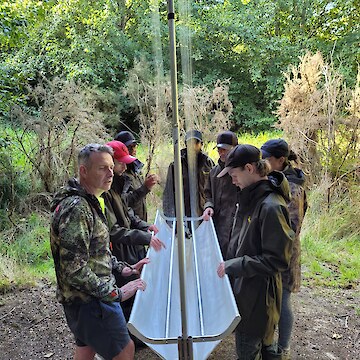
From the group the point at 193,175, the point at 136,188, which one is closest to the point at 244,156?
the point at 136,188

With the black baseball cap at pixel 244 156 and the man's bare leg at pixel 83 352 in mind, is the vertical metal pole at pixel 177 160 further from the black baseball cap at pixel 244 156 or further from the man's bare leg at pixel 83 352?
the man's bare leg at pixel 83 352

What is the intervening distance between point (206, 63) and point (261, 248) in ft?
23.8

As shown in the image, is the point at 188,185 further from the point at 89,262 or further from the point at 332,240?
the point at 332,240

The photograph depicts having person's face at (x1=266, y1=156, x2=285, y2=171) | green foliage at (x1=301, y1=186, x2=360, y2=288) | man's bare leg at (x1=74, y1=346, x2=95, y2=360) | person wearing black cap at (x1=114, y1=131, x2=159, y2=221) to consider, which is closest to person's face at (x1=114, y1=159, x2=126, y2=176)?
person wearing black cap at (x1=114, y1=131, x2=159, y2=221)

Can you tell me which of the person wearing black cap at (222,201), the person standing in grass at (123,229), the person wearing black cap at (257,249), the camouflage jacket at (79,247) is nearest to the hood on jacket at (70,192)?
the camouflage jacket at (79,247)

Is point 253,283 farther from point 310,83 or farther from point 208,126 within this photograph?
point 310,83

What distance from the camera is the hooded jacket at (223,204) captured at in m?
2.97

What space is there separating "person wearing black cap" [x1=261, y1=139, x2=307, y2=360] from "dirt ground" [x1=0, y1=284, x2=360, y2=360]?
56cm

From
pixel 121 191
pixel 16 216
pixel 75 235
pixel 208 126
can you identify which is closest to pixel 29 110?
pixel 16 216

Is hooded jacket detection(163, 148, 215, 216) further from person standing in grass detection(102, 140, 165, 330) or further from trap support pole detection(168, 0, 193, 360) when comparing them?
trap support pole detection(168, 0, 193, 360)

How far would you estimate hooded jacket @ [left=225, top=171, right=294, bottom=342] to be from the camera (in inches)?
66.9

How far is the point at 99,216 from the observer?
1.77 metres

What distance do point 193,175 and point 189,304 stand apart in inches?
71.5

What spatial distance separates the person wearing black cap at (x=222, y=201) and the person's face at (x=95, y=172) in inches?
51.0
